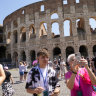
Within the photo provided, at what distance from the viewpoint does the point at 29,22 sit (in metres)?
22.8

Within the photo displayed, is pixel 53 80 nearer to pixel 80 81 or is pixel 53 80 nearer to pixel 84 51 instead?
pixel 80 81

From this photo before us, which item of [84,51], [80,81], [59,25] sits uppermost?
[59,25]

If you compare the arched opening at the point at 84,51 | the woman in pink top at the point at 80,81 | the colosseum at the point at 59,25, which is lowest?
the woman in pink top at the point at 80,81

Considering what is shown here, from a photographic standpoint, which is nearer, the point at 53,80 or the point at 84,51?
the point at 53,80

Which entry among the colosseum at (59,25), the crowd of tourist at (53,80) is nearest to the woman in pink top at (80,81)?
the crowd of tourist at (53,80)

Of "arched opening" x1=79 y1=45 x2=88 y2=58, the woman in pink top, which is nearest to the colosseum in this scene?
"arched opening" x1=79 y1=45 x2=88 y2=58

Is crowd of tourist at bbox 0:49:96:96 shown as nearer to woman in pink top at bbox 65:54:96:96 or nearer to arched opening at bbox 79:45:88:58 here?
woman in pink top at bbox 65:54:96:96

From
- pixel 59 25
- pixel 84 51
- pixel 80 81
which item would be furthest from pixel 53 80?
pixel 84 51

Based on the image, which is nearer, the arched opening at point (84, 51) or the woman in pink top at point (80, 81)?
the woman in pink top at point (80, 81)

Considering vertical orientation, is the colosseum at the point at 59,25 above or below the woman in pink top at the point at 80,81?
above

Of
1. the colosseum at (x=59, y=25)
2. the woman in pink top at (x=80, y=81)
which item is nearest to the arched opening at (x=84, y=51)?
the colosseum at (x=59, y=25)

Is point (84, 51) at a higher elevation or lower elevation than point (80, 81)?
higher

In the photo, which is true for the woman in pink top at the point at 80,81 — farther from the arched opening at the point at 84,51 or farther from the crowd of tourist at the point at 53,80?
the arched opening at the point at 84,51

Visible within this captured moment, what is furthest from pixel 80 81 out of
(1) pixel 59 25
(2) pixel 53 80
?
(1) pixel 59 25
